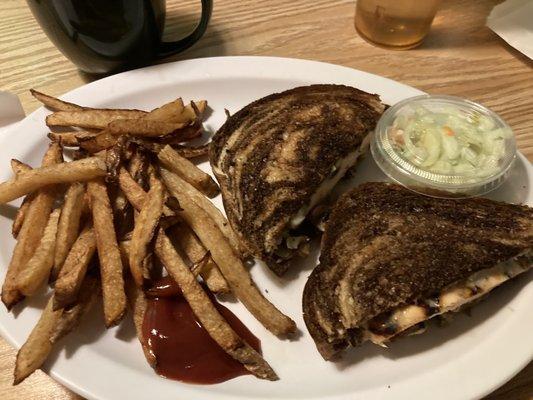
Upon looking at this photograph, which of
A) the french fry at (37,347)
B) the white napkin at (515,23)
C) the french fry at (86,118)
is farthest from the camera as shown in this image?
the white napkin at (515,23)

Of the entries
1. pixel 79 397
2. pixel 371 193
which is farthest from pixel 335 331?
pixel 79 397

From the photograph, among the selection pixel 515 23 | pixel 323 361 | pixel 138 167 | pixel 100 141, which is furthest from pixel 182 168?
pixel 515 23

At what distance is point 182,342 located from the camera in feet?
4.58

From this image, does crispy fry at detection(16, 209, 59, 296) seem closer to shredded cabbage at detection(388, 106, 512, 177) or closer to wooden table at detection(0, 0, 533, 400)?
wooden table at detection(0, 0, 533, 400)

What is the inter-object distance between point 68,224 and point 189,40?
104 centimetres

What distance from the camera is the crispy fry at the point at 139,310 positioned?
136 centimetres

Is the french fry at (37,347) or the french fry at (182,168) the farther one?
the french fry at (182,168)

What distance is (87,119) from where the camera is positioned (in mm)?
1702

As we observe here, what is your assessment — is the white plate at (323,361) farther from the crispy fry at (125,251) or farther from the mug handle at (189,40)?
the mug handle at (189,40)

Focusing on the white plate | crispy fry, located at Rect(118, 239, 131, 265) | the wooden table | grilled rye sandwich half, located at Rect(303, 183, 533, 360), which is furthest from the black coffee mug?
grilled rye sandwich half, located at Rect(303, 183, 533, 360)

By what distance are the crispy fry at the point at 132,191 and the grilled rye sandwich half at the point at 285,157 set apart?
0.21m

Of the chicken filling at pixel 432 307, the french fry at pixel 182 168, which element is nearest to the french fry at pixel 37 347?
the french fry at pixel 182 168

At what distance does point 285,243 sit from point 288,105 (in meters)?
0.52

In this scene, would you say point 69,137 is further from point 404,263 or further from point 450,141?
point 450,141
